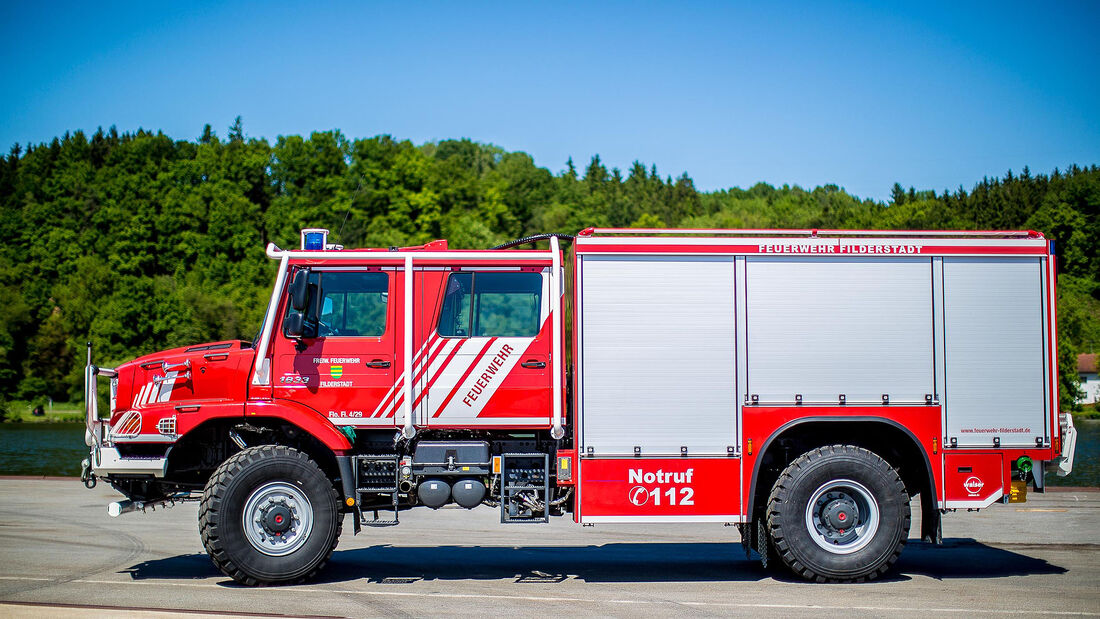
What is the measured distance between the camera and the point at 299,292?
9.76m

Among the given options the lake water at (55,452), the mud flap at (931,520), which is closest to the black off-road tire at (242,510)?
the mud flap at (931,520)

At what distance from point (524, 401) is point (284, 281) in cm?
273

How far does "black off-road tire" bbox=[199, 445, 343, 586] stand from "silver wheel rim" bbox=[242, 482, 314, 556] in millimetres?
44

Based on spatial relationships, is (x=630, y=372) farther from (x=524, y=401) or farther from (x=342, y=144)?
(x=342, y=144)

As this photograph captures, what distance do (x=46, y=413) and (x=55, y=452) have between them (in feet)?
Result: 103

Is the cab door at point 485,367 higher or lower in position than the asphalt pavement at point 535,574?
higher

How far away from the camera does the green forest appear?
205 feet

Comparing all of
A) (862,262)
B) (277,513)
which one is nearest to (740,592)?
(862,262)

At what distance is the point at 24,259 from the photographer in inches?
3031

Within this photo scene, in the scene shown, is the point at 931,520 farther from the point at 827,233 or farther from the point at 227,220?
the point at 227,220

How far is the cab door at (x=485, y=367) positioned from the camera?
32.6ft

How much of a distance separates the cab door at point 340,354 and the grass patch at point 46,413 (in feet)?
179

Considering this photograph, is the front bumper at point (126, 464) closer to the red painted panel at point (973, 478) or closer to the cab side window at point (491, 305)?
the cab side window at point (491, 305)

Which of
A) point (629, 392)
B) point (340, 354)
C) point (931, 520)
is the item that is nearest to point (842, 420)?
point (931, 520)
